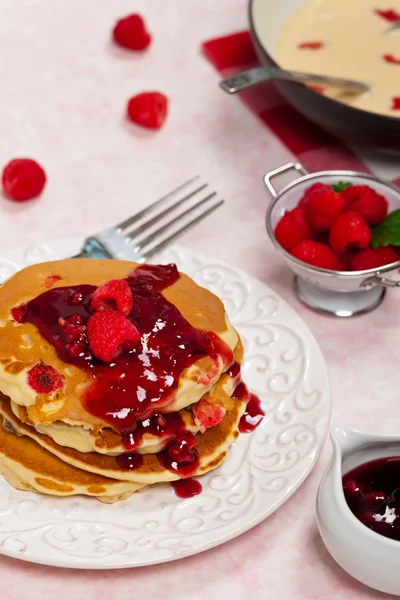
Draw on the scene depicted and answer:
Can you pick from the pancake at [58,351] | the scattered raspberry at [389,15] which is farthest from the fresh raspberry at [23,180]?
the scattered raspberry at [389,15]

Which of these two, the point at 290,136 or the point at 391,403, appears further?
the point at 290,136

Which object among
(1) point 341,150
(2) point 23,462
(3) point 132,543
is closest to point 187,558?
(3) point 132,543

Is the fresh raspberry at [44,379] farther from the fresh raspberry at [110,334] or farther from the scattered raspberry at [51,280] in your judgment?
the scattered raspberry at [51,280]

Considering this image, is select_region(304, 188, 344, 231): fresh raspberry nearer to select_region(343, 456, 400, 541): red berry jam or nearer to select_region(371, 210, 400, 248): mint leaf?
select_region(371, 210, 400, 248): mint leaf

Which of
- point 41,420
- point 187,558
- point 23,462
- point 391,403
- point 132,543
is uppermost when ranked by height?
point 41,420

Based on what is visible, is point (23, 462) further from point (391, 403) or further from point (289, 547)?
point (391, 403)

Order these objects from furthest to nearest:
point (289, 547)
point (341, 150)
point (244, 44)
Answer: point (244, 44) < point (341, 150) < point (289, 547)

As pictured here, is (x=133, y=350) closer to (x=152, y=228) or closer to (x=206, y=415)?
(x=206, y=415)
